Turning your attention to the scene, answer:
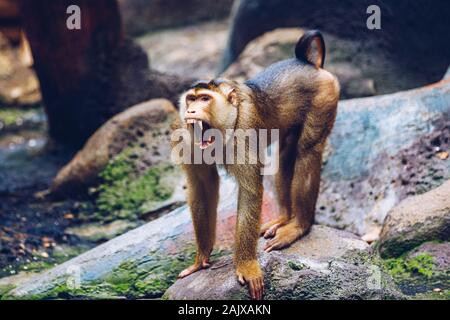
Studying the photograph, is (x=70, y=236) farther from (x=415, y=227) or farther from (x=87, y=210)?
(x=415, y=227)

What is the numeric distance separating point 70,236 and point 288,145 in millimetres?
3177

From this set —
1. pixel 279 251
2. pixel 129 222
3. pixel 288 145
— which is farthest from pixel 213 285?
pixel 129 222

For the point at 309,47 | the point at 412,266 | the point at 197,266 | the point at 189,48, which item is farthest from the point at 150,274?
the point at 189,48

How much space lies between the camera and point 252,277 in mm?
5363

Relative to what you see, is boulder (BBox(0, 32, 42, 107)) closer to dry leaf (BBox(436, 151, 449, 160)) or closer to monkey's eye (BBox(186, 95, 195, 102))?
dry leaf (BBox(436, 151, 449, 160))

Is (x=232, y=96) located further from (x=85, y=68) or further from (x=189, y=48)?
(x=189, y=48)

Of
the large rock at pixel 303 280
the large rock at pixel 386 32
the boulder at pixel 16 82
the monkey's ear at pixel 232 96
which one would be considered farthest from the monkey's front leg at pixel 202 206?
the boulder at pixel 16 82

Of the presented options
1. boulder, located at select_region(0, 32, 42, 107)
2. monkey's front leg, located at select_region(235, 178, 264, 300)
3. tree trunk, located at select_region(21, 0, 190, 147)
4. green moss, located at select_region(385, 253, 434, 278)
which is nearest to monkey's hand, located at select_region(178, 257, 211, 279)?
monkey's front leg, located at select_region(235, 178, 264, 300)

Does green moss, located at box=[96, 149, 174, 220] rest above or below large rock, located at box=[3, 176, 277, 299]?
below

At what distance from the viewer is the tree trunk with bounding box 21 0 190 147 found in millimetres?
10031

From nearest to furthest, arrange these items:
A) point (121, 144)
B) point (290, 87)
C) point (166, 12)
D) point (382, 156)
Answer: point (290, 87), point (382, 156), point (121, 144), point (166, 12)

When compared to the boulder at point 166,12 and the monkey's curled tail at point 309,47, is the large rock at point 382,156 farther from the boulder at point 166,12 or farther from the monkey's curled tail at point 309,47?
the boulder at point 166,12

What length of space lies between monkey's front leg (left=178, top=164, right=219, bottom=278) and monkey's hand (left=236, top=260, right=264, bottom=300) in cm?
57

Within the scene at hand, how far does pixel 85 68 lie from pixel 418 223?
6035mm
